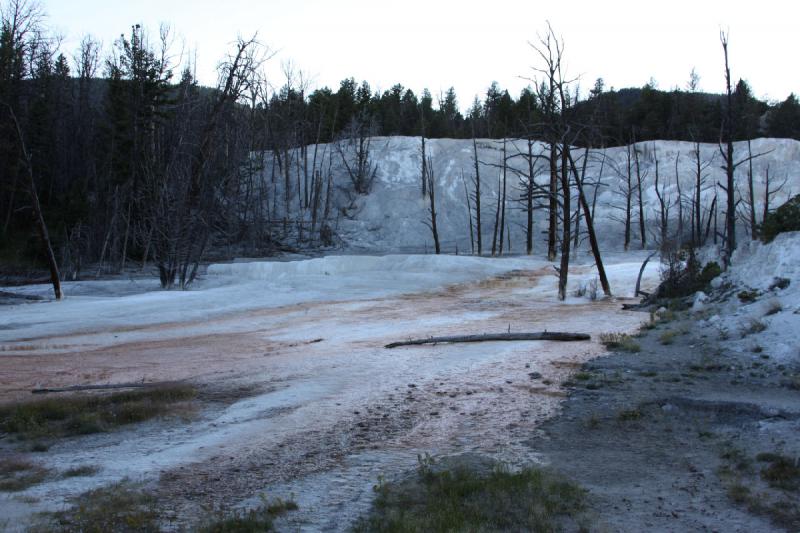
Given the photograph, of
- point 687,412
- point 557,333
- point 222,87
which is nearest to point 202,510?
point 687,412

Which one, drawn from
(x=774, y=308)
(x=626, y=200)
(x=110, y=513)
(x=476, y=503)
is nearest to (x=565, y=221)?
(x=774, y=308)

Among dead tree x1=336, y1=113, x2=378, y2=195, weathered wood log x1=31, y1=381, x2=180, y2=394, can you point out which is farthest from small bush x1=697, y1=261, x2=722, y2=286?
dead tree x1=336, y1=113, x2=378, y2=195

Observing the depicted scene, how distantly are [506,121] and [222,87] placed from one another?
53532 millimetres

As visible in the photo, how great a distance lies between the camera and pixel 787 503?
4.89 metres

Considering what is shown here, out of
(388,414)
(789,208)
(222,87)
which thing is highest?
(222,87)

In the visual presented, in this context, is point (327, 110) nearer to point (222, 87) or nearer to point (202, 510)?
point (222, 87)

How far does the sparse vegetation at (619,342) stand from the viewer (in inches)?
442

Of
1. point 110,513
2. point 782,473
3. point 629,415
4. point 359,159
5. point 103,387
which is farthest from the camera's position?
point 359,159

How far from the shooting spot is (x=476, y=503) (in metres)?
5.08

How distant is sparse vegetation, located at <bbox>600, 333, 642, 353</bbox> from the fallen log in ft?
1.28

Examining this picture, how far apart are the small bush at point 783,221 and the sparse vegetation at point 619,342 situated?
3931 mm

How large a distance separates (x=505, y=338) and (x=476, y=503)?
8.07 m

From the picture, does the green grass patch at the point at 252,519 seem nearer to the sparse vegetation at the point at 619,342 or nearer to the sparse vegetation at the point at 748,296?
the sparse vegetation at the point at 619,342

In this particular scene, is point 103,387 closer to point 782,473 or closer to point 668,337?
point 782,473
